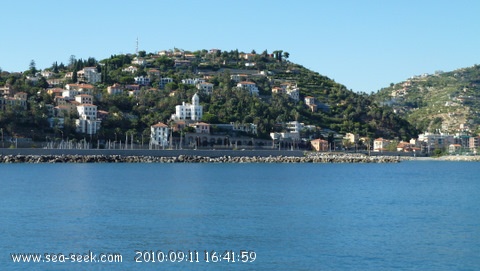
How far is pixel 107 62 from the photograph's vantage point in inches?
5369

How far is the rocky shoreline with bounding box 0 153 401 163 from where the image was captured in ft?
258

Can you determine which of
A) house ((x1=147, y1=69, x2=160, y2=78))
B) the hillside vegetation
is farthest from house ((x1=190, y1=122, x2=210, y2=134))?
house ((x1=147, y1=69, x2=160, y2=78))

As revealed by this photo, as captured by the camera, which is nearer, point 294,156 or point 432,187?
point 432,187

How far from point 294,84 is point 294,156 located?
1506 inches

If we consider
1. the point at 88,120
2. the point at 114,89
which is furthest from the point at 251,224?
the point at 114,89

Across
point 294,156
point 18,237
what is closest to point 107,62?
point 294,156

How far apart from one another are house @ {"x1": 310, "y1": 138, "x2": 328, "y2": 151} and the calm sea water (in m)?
57.2

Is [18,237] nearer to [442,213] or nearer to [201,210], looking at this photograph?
[201,210]

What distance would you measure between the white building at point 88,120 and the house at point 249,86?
32.5m

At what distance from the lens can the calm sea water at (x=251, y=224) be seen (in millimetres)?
22031

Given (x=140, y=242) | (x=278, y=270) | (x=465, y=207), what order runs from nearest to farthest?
(x=278, y=270), (x=140, y=242), (x=465, y=207)

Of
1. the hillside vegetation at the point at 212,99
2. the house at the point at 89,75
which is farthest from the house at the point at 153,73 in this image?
the house at the point at 89,75

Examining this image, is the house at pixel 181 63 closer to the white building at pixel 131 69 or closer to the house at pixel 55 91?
the white building at pixel 131 69

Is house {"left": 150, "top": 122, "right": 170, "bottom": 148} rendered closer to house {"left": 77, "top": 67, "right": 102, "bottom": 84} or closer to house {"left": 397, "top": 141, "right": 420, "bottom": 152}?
house {"left": 77, "top": 67, "right": 102, "bottom": 84}
